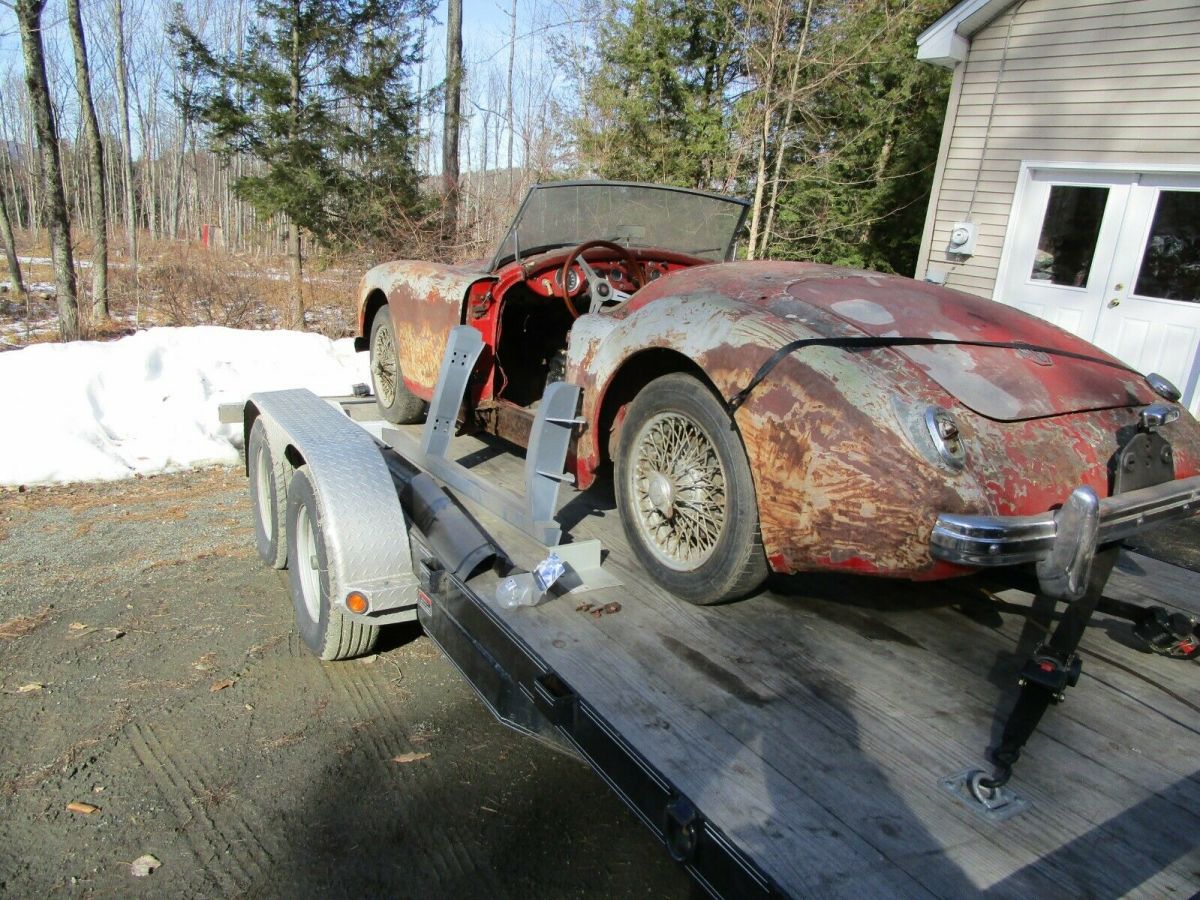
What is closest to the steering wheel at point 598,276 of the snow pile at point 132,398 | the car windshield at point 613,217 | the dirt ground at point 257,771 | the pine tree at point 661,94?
the car windshield at point 613,217

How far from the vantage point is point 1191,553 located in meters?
4.66

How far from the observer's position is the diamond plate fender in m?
2.59

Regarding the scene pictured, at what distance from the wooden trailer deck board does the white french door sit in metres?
6.12

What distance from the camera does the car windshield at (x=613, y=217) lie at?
13.4 feet

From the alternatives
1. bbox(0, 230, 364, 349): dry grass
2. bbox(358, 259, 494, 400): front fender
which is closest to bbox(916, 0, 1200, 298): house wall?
bbox(358, 259, 494, 400): front fender

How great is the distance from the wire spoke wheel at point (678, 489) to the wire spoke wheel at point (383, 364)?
265 centimetres

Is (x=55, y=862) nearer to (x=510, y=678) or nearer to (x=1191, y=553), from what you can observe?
(x=510, y=678)

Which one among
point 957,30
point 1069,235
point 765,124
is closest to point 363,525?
point 1069,235

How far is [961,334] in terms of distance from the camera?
2.36 m

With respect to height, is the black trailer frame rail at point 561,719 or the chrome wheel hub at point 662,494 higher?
the chrome wheel hub at point 662,494

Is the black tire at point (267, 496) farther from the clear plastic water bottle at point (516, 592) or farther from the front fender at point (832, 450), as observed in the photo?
the front fender at point (832, 450)

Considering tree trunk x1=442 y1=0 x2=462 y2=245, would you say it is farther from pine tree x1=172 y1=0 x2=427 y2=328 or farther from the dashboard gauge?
the dashboard gauge

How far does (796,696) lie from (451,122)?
15320 mm

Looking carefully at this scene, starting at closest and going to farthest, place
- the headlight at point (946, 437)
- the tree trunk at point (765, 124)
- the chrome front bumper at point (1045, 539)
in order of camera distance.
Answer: the chrome front bumper at point (1045, 539)
the headlight at point (946, 437)
the tree trunk at point (765, 124)
